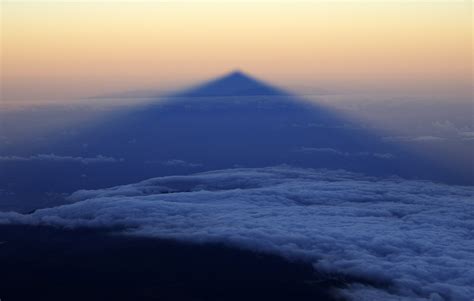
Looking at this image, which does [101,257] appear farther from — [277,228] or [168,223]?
[277,228]

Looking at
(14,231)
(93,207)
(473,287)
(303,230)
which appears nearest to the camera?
(473,287)

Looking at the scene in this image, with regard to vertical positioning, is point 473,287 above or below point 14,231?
above

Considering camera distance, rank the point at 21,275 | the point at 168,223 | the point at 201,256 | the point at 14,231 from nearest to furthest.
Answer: the point at 21,275
the point at 201,256
the point at 168,223
the point at 14,231

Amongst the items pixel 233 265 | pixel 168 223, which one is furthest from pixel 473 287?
pixel 168 223

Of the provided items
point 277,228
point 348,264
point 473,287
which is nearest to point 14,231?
point 277,228

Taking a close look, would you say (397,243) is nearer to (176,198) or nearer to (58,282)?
(58,282)

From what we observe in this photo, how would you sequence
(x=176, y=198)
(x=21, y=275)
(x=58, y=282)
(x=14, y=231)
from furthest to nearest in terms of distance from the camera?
(x=176, y=198), (x=14, y=231), (x=21, y=275), (x=58, y=282)

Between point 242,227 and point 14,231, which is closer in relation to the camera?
point 242,227

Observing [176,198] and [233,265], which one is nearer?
[233,265]

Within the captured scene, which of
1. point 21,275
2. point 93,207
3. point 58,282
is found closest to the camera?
point 58,282
